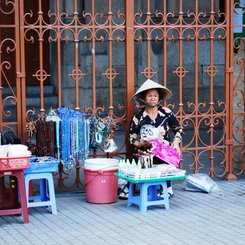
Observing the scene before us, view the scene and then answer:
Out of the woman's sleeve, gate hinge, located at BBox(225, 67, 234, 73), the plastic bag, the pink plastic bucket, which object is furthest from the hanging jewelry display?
gate hinge, located at BBox(225, 67, 234, 73)

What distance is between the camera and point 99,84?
14.7m

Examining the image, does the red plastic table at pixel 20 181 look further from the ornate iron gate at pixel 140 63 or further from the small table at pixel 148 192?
the ornate iron gate at pixel 140 63

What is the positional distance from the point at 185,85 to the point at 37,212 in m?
7.55

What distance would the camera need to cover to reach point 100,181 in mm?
8297

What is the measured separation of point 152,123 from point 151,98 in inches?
12.5

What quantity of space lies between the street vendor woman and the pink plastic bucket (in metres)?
0.33

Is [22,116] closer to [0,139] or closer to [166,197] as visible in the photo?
[0,139]

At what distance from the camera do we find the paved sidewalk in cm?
687

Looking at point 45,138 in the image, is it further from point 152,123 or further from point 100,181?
point 152,123

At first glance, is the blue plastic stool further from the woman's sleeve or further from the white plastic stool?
the white plastic stool

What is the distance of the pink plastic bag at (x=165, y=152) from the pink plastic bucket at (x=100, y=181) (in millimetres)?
521

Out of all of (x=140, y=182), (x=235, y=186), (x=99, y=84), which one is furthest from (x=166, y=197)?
(x=99, y=84)

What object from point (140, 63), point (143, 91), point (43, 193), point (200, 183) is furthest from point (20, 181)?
point (140, 63)

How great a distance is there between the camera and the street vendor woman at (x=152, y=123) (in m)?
8.57
